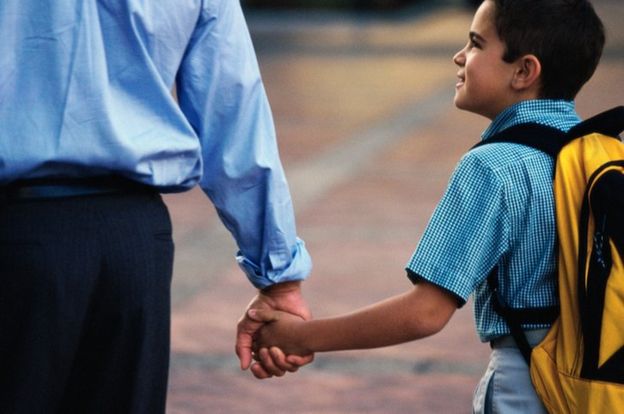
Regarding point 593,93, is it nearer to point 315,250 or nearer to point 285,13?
point 315,250

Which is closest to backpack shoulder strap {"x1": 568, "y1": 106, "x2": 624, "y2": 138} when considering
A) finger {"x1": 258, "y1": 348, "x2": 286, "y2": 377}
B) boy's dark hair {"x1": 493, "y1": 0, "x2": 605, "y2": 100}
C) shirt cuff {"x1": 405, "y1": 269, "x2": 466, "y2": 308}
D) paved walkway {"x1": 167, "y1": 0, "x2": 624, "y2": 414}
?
boy's dark hair {"x1": 493, "y1": 0, "x2": 605, "y2": 100}

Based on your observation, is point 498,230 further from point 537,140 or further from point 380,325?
point 380,325

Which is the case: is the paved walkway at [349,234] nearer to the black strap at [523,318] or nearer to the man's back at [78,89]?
the black strap at [523,318]

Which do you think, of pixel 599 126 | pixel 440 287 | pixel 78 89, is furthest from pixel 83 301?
pixel 599 126

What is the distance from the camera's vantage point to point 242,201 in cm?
264

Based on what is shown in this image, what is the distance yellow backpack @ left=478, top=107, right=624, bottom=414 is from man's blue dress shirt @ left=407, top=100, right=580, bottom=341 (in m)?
0.03

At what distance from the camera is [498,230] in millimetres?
2416

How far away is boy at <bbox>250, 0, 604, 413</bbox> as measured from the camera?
240 centimetres

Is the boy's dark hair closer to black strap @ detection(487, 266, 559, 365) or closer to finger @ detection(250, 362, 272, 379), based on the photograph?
→ black strap @ detection(487, 266, 559, 365)

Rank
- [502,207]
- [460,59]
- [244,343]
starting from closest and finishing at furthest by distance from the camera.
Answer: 1. [502,207]
2. [460,59]
3. [244,343]

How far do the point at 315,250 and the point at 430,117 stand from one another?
6649 millimetres

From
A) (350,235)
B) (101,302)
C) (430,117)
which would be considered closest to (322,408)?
(101,302)

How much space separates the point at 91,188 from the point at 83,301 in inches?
7.5

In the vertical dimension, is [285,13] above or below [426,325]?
below
